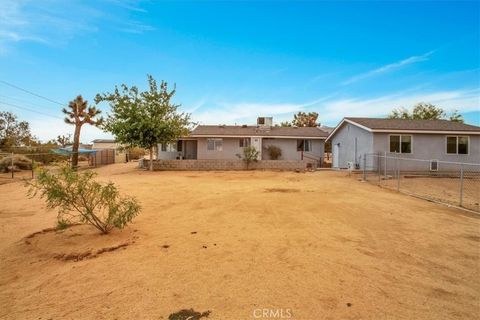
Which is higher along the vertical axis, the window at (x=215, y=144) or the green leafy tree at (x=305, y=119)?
the green leafy tree at (x=305, y=119)

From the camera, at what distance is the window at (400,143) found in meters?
18.6

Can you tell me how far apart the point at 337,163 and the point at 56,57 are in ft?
83.3

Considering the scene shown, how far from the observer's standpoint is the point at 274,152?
25.9 m

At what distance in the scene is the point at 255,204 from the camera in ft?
27.2

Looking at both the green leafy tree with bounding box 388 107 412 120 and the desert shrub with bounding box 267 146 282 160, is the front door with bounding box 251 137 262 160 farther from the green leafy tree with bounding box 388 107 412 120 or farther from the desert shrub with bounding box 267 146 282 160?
the green leafy tree with bounding box 388 107 412 120

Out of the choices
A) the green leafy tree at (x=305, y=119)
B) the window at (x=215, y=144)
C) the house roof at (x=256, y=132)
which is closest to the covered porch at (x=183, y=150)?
the house roof at (x=256, y=132)

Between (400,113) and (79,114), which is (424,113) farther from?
(79,114)

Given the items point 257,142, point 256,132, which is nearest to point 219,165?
point 257,142

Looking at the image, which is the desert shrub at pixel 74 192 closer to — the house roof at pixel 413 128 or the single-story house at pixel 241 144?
the house roof at pixel 413 128
